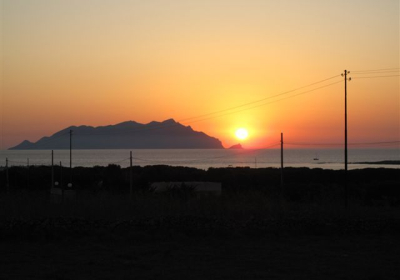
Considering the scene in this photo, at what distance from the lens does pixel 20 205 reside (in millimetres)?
17219

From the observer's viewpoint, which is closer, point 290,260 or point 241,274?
point 241,274

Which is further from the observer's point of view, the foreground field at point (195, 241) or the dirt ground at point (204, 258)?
the foreground field at point (195, 241)

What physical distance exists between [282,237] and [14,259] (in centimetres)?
714

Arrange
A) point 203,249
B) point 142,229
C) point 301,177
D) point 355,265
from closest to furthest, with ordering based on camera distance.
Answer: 1. point 355,265
2. point 203,249
3. point 142,229
4. point 301,177

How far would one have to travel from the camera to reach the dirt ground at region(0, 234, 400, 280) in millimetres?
10039

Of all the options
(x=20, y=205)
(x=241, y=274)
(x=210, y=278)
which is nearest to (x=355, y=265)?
(x=241, y=274)

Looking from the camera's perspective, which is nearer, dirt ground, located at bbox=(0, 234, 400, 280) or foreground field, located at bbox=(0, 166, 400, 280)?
dirt ground, located at bbox=(0, 234, 400, 280)

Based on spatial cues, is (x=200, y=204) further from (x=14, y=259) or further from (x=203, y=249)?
(x=14, y=259)

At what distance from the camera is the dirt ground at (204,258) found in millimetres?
10039

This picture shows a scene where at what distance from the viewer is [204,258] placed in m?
11.7

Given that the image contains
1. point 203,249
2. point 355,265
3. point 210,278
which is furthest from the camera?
point 203,249

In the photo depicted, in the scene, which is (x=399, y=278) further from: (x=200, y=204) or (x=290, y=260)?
(x=200, y=204)

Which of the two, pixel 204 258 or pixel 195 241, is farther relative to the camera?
pixel 195 241

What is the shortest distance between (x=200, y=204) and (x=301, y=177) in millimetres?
A: 53762
